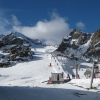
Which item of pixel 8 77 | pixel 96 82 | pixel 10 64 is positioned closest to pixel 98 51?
pixel 10 64

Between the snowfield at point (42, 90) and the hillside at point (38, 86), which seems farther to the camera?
the hillside at point (38, 86)

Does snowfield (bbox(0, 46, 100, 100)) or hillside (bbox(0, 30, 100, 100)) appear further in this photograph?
hillside (bbox(0, 30, 100, 100))

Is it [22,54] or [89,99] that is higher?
[22,54]

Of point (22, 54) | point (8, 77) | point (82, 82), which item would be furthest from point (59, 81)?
point (22, 54)

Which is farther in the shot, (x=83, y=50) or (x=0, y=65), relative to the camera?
(x=83, y=50)

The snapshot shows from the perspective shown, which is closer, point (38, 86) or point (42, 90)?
point (42, 90)

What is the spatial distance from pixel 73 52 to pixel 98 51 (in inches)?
1188

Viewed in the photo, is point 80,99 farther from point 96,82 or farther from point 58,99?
point 96,82

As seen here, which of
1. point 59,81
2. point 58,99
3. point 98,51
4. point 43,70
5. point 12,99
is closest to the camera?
point 12,99

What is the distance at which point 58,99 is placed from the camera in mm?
17141

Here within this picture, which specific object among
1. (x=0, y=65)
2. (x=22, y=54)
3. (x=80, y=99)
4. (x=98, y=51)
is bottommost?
(x=80, y=99)

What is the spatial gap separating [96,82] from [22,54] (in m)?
60.9

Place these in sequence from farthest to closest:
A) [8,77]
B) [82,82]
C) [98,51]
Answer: [98,51], [8,77], [82,82]

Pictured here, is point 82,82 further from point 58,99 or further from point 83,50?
point 83,50
